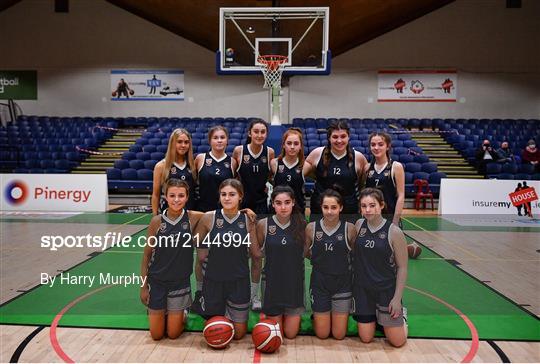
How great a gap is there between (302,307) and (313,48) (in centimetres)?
595

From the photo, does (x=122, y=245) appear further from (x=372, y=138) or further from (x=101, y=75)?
(x=101, y=75)

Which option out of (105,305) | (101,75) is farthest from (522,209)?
(101,75)

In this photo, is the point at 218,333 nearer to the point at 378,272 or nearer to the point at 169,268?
the point at 169,268

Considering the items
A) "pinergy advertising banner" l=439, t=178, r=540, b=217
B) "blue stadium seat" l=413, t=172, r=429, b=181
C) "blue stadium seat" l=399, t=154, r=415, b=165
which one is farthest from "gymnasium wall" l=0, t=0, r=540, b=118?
"pinergy advertising banner" l=439, t=178, r=540, b=217

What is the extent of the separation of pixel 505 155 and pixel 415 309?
8.84 metres

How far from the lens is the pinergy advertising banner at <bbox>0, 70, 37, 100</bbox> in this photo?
15164mm

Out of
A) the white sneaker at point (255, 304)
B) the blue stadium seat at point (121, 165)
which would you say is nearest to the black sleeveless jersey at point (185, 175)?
the white sneaker at point (255, 304)

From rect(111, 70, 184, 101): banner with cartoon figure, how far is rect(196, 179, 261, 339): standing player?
12.9 metres

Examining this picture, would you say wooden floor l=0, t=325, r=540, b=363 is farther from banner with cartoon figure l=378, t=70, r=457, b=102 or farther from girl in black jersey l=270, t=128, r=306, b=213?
banner with cartoon figure l=378, t=70, r=457, b=102

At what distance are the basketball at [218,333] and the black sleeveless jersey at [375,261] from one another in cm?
96

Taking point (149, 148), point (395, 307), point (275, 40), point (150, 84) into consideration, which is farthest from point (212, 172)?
point (150, 84)

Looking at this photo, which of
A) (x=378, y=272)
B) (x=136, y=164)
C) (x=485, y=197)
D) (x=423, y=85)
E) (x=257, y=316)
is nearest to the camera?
(x=378, y=272)

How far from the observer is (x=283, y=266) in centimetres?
297

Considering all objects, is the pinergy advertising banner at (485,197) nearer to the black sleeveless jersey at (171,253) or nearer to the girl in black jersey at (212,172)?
the girl in black jersey at (212,172)
